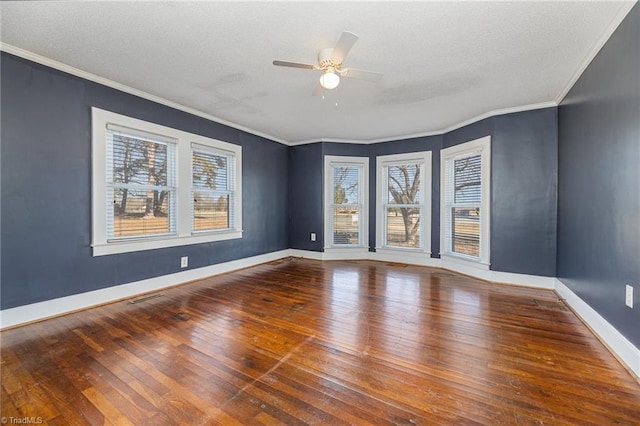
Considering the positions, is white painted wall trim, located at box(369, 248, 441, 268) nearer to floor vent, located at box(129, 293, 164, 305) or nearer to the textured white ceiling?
the textured white ceiling

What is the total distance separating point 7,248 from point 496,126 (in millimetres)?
5671

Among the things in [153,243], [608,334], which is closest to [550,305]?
[608,334]

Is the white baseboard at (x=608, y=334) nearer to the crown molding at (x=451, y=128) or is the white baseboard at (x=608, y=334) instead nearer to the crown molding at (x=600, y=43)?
the crown molding at (x=600, y=43)

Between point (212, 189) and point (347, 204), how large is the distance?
265 centimetres

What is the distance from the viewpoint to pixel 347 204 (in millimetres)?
5754

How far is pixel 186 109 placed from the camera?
3.87 metres

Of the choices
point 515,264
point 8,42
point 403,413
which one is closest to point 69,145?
point 8,42

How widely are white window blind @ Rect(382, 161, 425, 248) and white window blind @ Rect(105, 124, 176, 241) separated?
380 centimetres

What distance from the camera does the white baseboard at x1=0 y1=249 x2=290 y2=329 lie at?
8.15 feet

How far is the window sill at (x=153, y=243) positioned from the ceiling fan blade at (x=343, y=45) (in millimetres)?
3011

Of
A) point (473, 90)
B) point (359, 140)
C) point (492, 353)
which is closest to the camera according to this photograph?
point (492, 353)

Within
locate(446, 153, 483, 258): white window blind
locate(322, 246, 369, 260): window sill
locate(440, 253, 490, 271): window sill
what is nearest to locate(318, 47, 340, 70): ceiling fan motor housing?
locate(446, 153, 483, 258): white window blind

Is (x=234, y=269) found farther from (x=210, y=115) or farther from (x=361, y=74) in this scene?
(x=361, y=74)

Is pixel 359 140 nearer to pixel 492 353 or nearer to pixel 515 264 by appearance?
pixel 515 264
